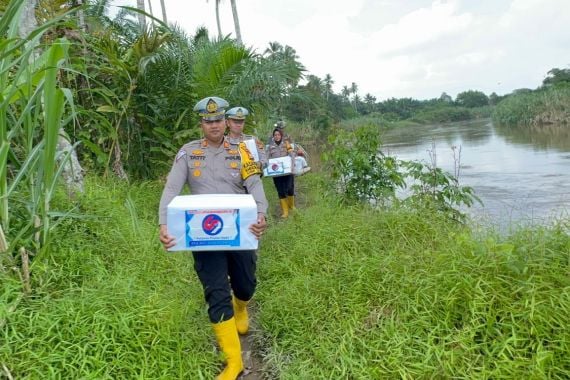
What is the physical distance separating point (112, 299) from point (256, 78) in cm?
518

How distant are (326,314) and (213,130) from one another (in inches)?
55.8

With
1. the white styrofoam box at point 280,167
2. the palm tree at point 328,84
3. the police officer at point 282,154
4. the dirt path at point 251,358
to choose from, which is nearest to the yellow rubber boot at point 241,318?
the dirt path at point 251,358

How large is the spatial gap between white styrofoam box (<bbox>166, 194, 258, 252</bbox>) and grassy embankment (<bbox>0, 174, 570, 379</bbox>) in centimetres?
28

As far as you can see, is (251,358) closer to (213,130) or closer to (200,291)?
(200,291)

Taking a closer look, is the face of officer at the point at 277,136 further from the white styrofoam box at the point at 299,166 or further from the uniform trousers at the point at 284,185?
the uniform trousers at the point at 284,185

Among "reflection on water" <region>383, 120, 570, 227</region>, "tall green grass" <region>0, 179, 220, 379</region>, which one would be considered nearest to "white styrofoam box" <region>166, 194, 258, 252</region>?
"tall green grass" <region>0, 179, 220, 379</region>

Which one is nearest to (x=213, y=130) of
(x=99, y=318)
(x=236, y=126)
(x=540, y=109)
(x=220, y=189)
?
(x=220, y=189)

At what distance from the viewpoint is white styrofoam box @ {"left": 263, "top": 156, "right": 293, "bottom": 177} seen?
6352 mm

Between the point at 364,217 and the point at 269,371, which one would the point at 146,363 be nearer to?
the point at 269,371

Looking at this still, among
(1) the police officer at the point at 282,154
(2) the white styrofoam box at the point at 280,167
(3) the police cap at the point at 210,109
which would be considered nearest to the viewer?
(3) the police cap at the point at 210,109

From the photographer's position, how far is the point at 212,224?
88.5 inches

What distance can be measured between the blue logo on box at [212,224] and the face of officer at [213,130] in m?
0.65

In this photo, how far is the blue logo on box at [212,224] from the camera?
2.23 m

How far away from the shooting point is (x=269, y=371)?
256 cm
